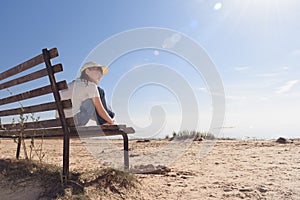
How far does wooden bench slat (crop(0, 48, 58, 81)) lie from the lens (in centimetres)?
289

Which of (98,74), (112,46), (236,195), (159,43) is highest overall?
(159,43)

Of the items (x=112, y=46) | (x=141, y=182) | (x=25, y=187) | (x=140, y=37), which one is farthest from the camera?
(x=140, y=37)

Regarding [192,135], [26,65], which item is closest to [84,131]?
[26,65]

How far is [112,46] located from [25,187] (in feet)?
9.55

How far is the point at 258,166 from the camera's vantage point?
14.5 ft

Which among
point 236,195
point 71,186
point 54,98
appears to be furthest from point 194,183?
point 54,98

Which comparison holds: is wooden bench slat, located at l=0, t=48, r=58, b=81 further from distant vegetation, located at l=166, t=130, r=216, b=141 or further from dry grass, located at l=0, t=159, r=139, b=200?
distant vegetation, located at l=166, t=130, r=216, b=141

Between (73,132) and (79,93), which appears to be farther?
(79,93)

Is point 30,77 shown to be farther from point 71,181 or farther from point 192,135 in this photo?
point 192,135

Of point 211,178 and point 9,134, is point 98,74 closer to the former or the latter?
point 9,134

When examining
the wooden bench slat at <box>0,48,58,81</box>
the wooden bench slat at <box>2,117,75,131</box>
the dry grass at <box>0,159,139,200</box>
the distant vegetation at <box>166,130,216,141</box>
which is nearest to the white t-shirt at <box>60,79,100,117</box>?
the wooden bench slat at <box>2,117,75,131</box>

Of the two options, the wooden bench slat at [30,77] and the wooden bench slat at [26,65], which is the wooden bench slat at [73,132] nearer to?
the wooden bench slat at [30,77]

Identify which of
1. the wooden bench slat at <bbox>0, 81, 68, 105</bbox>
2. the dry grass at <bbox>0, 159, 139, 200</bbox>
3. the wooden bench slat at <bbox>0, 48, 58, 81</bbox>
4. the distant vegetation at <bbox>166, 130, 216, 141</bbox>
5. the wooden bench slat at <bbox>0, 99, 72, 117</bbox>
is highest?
the wooden bench slat at <bbox>0, 48, 58, 81</bbox>

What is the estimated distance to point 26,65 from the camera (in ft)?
11.4
